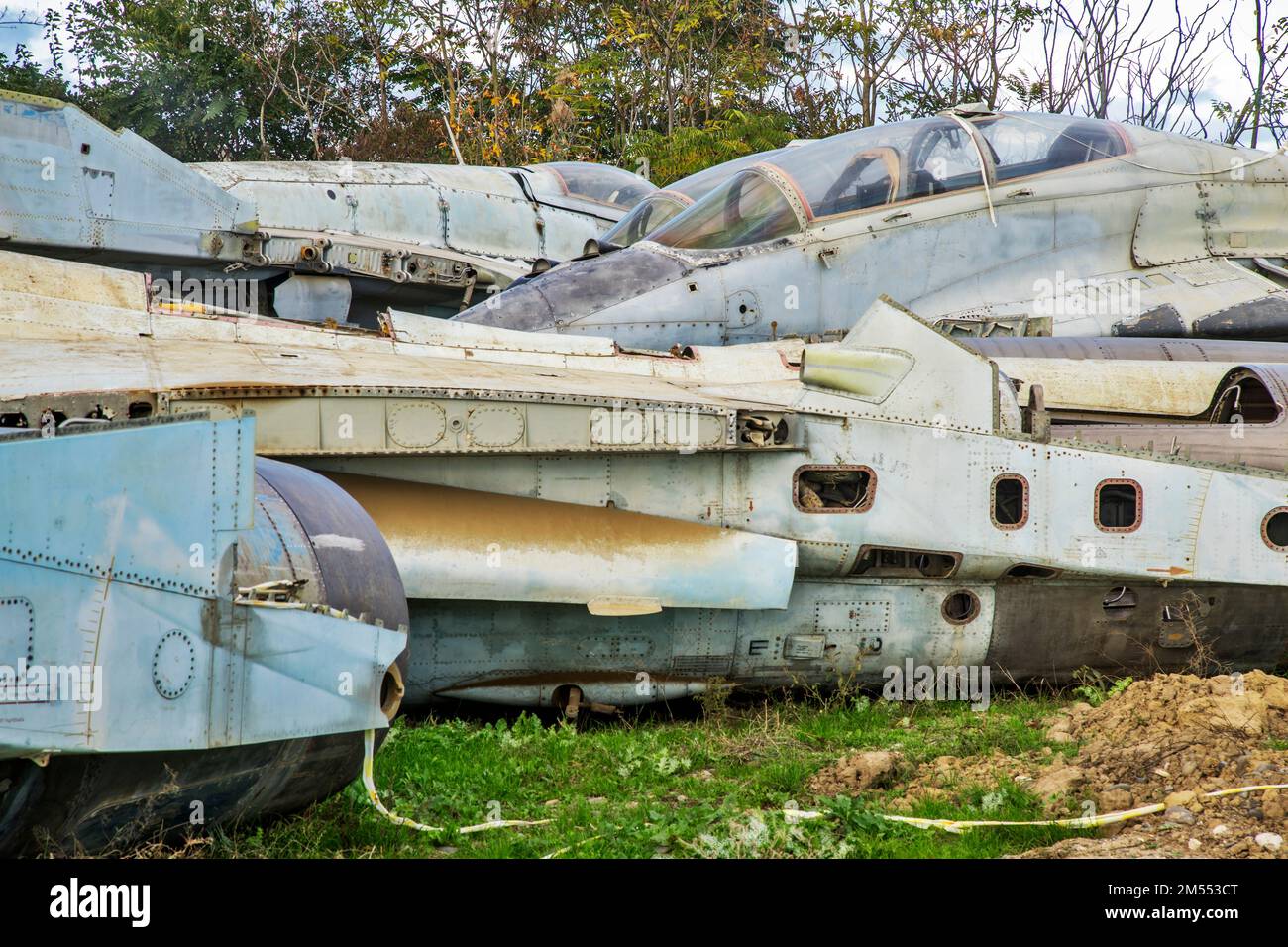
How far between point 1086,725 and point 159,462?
5.47 metres

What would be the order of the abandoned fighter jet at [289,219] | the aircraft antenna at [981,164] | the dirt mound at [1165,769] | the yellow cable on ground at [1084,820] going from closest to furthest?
the dirt mound at [1165,769] → the yellow cable on ground at [1084,820] → the aircraft antenna at [981,164] → the abandoned fighter jet at [289,219]

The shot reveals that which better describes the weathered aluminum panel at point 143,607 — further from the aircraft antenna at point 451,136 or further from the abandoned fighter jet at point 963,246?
the aircraft antenna at point 451,136

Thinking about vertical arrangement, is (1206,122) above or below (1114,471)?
above

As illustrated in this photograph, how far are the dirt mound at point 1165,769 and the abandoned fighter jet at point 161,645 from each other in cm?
284

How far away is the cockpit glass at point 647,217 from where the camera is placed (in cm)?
1268

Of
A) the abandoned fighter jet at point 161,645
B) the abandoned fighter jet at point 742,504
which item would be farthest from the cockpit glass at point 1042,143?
the abandoned fighter jet at point 161,645

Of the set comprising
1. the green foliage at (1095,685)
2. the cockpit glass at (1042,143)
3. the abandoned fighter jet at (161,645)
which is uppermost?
the cockpit glass at (1042,143)

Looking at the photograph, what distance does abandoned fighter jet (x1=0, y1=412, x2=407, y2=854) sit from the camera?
15.7 feet

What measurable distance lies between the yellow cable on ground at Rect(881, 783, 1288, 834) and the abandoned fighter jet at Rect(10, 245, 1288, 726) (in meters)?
2.31

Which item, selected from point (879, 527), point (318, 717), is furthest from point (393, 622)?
point (879, 527)

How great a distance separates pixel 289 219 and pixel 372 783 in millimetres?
11073

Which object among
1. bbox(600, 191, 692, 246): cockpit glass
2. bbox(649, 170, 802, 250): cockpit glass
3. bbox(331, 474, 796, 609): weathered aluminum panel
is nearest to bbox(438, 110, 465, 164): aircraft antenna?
bbox(600, 191, 692, 246): cockpit glass

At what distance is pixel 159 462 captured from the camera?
5.10m

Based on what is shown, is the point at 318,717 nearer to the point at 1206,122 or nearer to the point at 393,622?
the point at 393,622
